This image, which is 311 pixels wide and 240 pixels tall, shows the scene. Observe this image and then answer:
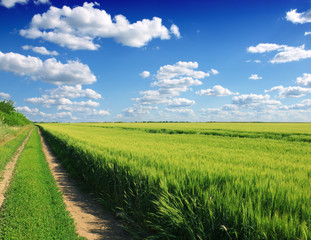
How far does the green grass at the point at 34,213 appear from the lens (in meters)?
4.07

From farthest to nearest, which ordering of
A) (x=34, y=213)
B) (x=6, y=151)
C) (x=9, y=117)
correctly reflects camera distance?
1. (x=9, y=117)
2. (x=6, y=151)
3. (x=34, y=213)

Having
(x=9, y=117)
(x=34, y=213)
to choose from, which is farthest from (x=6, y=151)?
(x=9, y=117)

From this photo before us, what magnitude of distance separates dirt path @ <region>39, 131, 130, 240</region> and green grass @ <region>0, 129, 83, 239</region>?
24cm

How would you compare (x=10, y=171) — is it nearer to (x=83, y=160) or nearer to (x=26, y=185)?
(x=26, y=185)

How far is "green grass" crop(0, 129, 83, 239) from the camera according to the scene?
407 cm

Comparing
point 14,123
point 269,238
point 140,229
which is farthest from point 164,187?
point 14,123

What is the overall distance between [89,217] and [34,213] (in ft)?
4.20

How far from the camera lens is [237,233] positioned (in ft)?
8.11

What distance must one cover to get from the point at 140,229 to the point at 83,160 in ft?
15.5

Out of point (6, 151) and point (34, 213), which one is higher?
point (6, 151)

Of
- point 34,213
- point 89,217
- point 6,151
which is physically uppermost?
point 6,151

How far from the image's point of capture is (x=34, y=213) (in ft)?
15.8

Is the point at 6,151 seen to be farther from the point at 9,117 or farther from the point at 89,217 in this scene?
the point at 9,117

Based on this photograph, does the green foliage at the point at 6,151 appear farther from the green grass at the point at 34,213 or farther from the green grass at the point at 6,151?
the green grass at the point at 34,213
